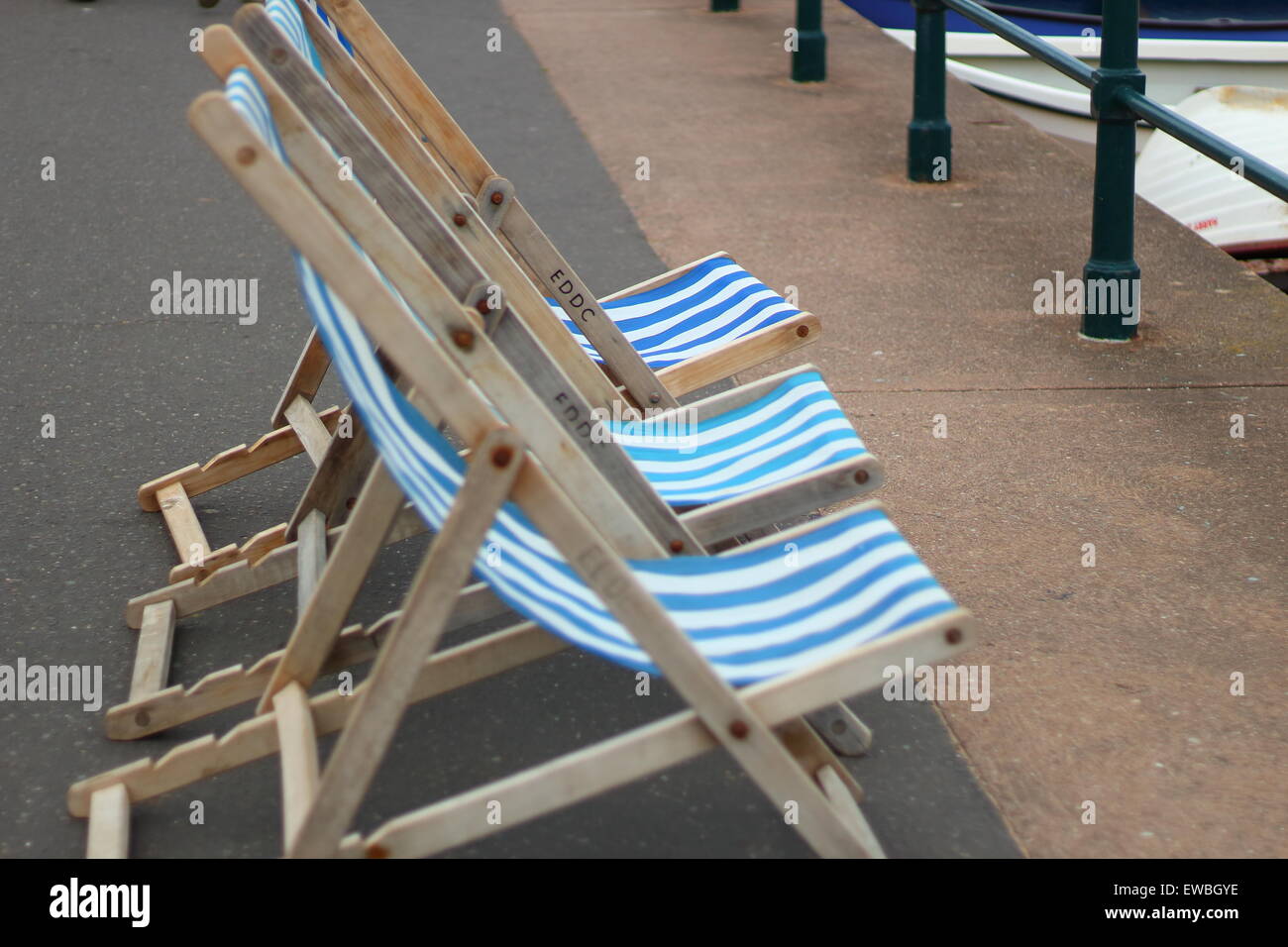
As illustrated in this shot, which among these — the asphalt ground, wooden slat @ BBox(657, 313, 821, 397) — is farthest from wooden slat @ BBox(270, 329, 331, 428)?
wooden slat @ BBox(657, 313, 821, 397)

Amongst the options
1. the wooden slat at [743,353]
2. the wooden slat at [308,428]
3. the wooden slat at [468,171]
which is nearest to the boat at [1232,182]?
the wooden slat at [743,353]

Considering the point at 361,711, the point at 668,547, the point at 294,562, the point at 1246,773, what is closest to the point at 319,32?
the point at 294,562

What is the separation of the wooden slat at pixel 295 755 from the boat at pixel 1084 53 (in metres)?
9.28

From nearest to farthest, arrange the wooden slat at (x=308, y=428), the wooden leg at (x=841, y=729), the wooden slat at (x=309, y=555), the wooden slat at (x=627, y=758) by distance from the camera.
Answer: the wooden slat at (x=627, y=758)
the wooden leg at (x=841, y=729)
the wooden slat at (x=309, y=555)
the wooden slat at (x=308, y=428)

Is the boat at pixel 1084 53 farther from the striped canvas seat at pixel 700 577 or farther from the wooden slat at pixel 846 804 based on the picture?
the wooden slat at pixel 846 804

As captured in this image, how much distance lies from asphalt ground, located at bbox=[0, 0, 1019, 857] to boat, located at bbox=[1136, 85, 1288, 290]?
141 inches

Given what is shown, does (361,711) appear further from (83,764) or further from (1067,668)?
(1067,668)

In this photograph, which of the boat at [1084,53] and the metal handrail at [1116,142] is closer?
the metal handrail at [1116,142]

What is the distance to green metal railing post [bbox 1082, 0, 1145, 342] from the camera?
4.32 metres

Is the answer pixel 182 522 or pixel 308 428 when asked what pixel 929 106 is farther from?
pixel 182 522

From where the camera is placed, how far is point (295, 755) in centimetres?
222

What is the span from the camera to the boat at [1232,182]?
25.5 ft

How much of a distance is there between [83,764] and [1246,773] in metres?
1.96

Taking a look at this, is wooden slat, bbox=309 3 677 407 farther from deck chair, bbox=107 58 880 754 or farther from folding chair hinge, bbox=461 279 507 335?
folding chair hinge, bbox=461 279 507 335
